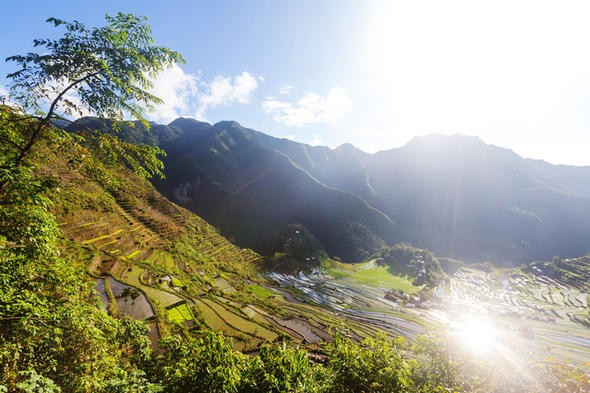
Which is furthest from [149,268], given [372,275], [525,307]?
[525,307]

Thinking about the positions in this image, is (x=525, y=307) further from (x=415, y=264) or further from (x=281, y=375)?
(x=281, y=375)

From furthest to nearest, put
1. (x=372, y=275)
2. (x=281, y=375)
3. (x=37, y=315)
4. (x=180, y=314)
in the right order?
1. (x=372, y=275)
2. (x=180, y=314)
3. (x=281, y=375)
4. (x=37, y=315)

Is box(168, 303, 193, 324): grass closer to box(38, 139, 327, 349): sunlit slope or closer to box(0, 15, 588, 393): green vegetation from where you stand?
box(38, 139, 327, 349): sunlit slope

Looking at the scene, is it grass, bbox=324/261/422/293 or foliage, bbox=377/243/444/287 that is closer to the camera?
grass, bbox=324/261/422/293

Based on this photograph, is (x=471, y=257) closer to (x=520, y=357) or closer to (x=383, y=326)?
(x=383, y=326)

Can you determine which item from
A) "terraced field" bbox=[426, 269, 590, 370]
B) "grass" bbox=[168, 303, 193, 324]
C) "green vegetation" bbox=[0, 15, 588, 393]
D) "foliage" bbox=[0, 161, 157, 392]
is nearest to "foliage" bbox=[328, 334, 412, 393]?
"green vegetation" bbox=[0, 15, 588, 393]

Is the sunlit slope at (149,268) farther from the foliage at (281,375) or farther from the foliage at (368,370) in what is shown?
the foliage at (368,370)

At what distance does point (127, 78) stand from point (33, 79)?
8.75 ft

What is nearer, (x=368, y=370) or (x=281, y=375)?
(x=281, y=375)

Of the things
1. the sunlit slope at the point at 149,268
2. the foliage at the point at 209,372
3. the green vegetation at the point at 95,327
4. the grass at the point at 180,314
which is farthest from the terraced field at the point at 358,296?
the foliage at the point at 209,372

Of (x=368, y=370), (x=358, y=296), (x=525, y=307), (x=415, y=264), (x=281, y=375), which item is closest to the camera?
(x=281, y=375)

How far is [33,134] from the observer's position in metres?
7.62

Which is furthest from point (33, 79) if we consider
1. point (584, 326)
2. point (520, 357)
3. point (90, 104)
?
point (584, 326)

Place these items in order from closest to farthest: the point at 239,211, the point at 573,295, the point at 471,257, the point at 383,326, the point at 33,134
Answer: the point at 33,134 < the point at 383,326 < the point at 573,295 < the point at 471,257 < the point at 239,211
